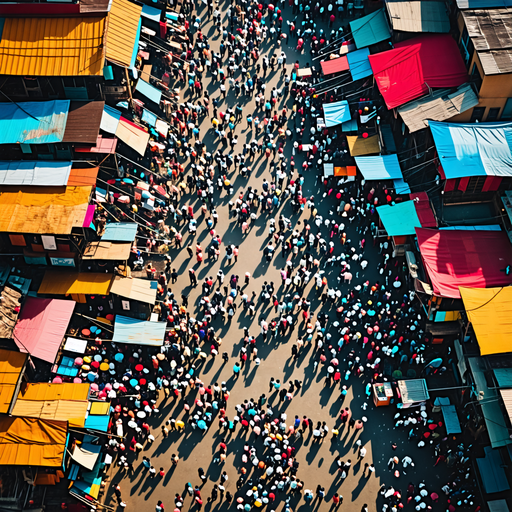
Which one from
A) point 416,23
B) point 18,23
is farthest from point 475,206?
point 18,23

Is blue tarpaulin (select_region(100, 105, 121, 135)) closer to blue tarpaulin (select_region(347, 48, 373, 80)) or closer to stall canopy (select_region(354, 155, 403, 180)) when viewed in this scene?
stall canopy (select_region(354, 155, 403, 180))

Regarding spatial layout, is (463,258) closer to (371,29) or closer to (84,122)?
(371,29)

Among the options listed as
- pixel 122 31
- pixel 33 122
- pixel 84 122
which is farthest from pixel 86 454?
pixel 122 31

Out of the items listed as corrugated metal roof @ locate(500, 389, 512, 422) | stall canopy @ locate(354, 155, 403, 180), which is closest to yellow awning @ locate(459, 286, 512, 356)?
corrugated metal roof @ locate(500, 389, 512, 422)

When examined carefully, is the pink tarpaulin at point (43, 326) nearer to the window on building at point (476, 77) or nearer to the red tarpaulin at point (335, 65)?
the red tarpaulin at point (335, 65)

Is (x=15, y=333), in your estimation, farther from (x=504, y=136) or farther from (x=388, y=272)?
(x=504, y=136)

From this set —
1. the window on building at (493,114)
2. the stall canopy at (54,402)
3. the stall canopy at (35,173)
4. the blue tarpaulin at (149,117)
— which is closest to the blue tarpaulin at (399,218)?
the window on building at (493,114)

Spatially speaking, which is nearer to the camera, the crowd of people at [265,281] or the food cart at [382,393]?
the crowd of people at [265,281]
